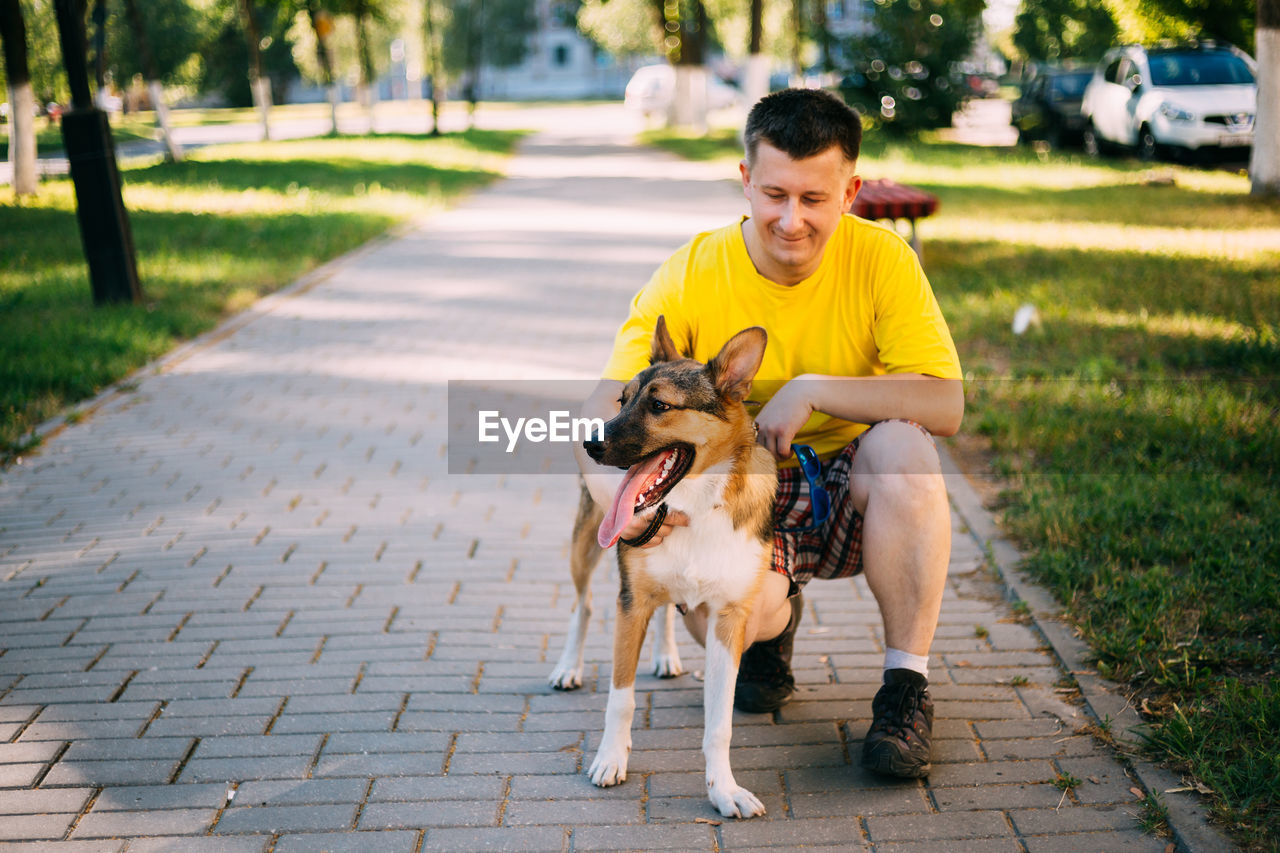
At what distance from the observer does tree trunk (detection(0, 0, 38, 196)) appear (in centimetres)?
1634

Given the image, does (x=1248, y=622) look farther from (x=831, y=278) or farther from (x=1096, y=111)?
(x=1096, y=111)

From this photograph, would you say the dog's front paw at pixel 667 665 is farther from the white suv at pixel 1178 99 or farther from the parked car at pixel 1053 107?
the parked car at pixel 1053 107

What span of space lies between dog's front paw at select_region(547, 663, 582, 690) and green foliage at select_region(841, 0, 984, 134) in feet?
82.1

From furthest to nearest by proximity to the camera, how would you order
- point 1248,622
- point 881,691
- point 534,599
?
point 534,599 < point 1248,622 < point 881,691

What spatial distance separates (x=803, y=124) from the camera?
3398mm

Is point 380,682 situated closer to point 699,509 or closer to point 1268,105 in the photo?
point 699,509

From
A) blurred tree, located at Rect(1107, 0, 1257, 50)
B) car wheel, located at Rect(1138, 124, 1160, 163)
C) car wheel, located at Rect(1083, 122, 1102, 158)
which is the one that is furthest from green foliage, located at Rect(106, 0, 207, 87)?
car wheel, located at Rect(1138, 124, 1160, 163)

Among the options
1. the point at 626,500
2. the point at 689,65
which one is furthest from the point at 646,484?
the point at 689,65

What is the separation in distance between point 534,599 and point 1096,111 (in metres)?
21.2

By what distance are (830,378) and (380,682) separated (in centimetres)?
204

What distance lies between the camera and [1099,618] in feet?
14.0

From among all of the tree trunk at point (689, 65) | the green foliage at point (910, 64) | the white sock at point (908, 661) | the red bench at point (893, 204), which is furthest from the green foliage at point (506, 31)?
the white sock at point (908, 661)

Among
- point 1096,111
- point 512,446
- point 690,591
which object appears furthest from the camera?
point 1096,111

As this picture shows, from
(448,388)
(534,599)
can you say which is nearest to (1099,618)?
(534,599)
